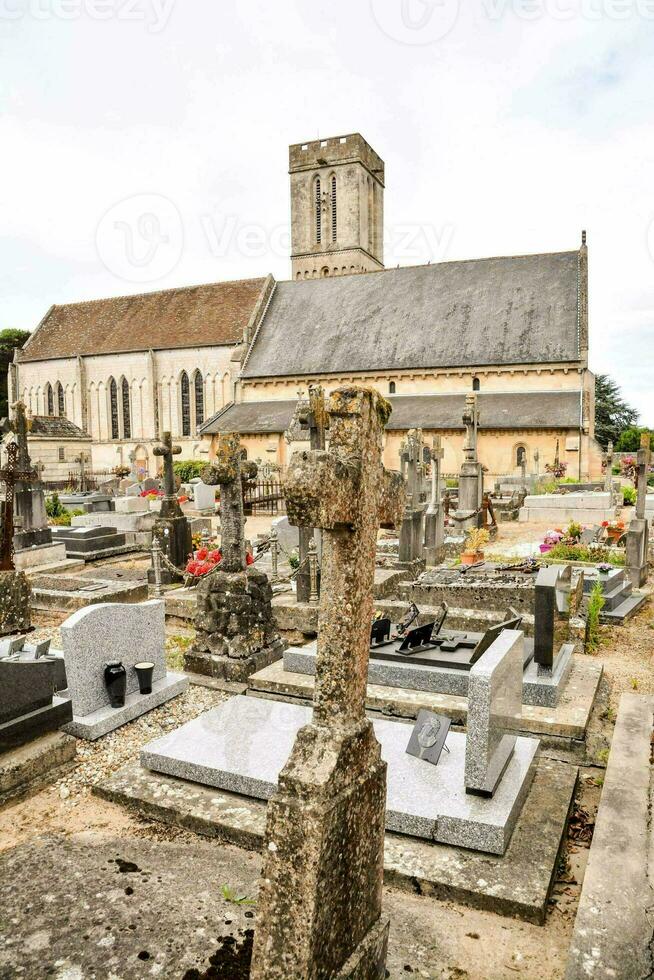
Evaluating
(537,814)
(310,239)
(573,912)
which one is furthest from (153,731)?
(310,239)

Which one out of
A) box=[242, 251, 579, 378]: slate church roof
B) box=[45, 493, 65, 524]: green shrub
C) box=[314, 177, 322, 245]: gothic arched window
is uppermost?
box=[314, 177, 322, 245]: gothic arched window

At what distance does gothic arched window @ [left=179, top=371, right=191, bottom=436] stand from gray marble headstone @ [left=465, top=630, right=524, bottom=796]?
3610cm

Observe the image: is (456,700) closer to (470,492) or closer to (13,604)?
(13,604)

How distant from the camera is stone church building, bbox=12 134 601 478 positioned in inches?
1133

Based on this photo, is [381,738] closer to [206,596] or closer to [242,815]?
[242,815]

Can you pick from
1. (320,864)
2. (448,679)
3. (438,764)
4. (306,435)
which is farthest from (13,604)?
(320,864)

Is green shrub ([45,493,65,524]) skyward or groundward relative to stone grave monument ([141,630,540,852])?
skyward

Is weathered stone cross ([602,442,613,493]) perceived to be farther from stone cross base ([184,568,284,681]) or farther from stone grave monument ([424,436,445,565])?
stone cross base ([184,568,284,681])

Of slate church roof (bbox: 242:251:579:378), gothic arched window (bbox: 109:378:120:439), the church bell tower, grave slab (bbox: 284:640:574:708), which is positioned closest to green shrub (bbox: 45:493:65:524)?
slate church roof (bbox: 242:251:579:378)

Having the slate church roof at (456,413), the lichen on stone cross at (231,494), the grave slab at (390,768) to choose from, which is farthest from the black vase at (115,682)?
the slate church roof at (456,413)

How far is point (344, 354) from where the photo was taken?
33344 millimetres

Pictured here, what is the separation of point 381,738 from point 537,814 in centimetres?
124

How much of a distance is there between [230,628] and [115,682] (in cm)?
162

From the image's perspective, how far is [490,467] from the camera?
90.9ft
